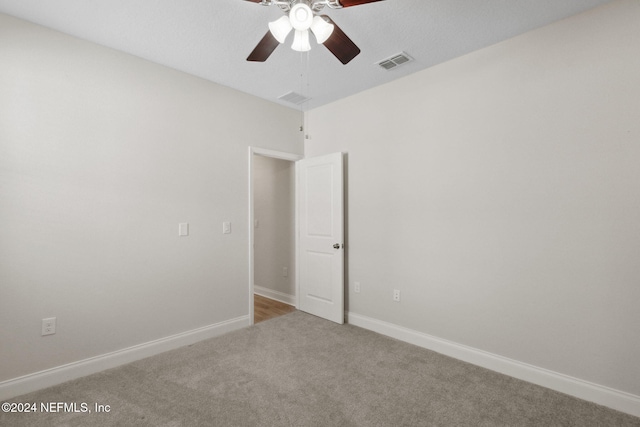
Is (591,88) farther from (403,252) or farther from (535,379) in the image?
(535,379)

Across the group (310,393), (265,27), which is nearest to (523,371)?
(310,393)

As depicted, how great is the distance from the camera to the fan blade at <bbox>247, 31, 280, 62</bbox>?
1.79 metres

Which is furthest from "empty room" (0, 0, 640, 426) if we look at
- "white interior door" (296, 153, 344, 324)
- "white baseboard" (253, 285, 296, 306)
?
"white baseboard" (253, 285, 296, 306)

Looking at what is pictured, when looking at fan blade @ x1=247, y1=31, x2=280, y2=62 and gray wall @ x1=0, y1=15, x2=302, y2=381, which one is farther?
gray wall @ x1=0, y1=15, x2=302, y2=381

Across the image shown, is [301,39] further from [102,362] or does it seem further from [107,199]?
[102,362]

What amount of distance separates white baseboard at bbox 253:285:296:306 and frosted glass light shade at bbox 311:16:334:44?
3.36 metres

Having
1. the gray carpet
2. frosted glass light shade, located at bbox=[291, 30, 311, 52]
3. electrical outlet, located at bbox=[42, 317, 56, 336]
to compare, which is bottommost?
the gray carpet

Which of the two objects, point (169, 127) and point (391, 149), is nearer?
point (169, 127)

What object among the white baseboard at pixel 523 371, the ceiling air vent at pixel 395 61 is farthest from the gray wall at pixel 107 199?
the white baseboard at pixel 523 371

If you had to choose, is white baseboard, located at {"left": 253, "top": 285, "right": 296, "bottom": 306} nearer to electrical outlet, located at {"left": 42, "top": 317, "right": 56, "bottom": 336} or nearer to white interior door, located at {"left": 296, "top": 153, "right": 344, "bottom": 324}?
white interior door, located at {"left": 296, "top": 153, "right": 344, "bottom": 324}

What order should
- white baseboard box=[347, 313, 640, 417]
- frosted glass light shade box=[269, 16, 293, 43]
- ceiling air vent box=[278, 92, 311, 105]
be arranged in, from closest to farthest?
frosted glass light shade box=[269, 16, 293, 43]
white baseboard box=[347, 313, 640, 417]
ceiling air vent box=[278, 92, 311, 105]

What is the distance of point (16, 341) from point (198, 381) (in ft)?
4.28

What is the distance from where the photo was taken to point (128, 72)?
265cm

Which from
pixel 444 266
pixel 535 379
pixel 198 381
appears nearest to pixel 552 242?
pixel 444 266
